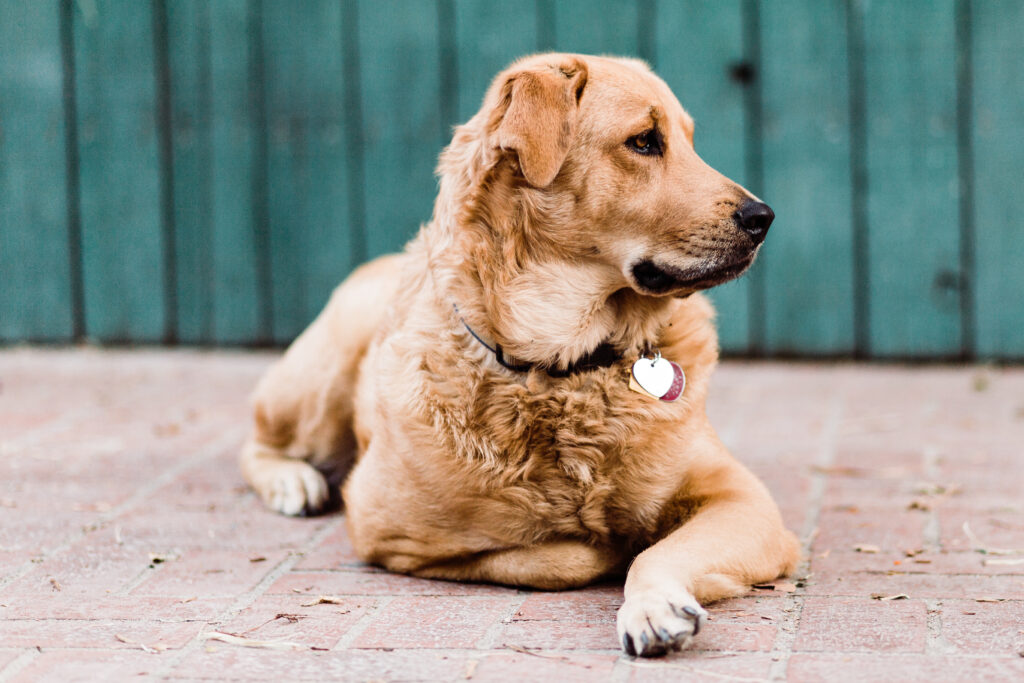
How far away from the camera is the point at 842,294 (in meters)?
5.64

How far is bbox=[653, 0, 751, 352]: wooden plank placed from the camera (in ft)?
18.4

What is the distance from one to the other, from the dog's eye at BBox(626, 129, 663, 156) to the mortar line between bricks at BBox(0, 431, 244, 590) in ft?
6.19

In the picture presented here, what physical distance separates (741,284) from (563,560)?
320 cm

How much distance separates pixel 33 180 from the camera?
6098 mm

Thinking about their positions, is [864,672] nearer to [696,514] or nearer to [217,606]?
[696,514]

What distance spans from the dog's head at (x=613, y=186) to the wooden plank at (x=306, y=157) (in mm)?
3142

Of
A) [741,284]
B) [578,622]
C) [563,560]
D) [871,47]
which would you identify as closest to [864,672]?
[578,622]

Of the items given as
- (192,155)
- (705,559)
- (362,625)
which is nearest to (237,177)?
(192,155)

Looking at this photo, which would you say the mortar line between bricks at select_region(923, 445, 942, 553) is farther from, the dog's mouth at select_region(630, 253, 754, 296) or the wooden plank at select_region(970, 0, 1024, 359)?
the wooden plank at select_region(970, 0, 1024, 359)

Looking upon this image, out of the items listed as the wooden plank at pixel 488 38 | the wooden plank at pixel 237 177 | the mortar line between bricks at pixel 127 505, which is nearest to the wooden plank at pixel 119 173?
the wooden plank at pixel 237 177

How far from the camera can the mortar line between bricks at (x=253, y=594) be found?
232 cm

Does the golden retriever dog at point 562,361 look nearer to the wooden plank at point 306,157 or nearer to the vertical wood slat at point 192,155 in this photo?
the wooden plank at point 306,157

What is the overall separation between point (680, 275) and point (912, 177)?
314cm

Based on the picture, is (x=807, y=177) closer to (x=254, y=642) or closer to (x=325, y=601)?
(x=325, y=601)
